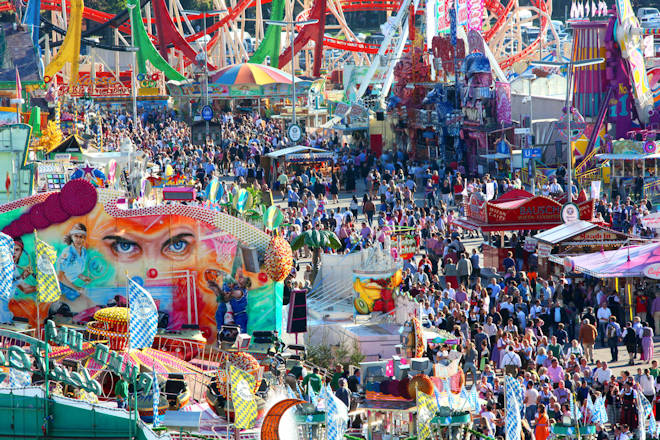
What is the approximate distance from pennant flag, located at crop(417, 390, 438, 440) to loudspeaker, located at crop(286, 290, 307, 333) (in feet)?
27.8

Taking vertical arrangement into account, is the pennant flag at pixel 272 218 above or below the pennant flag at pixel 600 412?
above

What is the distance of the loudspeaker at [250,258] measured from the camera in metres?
22.0

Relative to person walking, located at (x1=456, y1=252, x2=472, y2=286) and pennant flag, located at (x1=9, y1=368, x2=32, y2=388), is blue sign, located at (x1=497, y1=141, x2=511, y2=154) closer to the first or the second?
person walking, located at (x1=456, y1=252, x2=472, y2=286)

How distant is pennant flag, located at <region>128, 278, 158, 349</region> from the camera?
52.9 ft

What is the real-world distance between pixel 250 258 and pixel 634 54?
23.8m

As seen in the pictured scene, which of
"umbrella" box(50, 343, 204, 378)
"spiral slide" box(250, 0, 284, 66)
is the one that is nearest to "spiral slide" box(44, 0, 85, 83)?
"spiral slide" box(250, 0, 284, 66)

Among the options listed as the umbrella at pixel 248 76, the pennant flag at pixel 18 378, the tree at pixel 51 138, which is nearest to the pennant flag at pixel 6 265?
the pennant flag at pixel 18 378

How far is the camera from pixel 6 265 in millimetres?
19844

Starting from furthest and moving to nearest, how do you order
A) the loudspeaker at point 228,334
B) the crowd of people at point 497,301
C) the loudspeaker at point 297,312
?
the loudspeaker at point 297,312
the loudspeaker at point 228,334
the crowd of people at point 497,301

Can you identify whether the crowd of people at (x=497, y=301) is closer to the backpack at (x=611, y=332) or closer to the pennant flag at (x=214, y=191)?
the backpack at (x=611, y=332)

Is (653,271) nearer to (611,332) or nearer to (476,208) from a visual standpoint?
(611,332)

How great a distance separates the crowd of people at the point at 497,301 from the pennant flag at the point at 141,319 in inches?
85.6

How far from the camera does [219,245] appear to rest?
72.5 feet

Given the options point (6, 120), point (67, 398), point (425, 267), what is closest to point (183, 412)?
point (67, 398)
